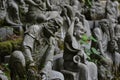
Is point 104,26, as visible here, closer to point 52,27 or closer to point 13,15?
point 13,15

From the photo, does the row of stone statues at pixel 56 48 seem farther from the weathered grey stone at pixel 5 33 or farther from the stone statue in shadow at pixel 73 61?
the weathered grey stone at pixel 5 33

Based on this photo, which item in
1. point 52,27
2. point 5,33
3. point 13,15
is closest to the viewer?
point 52,27

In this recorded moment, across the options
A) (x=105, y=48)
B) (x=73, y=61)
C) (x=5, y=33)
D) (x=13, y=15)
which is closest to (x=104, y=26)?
(x=105, y=48)

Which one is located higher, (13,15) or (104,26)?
(13,15)

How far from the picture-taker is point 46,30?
807 cm

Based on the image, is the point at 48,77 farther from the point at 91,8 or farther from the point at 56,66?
the point at 91,8

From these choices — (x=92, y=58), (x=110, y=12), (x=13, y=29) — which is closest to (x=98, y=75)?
(x=92, y=58)

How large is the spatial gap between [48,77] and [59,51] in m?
2.07

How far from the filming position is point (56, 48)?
978cm

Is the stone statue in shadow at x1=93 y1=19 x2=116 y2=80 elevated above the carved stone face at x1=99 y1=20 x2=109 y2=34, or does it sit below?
below

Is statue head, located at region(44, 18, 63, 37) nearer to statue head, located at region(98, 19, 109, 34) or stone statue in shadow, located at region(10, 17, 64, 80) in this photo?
stone statue in shadow, located at region(10, 17, 64, 80)

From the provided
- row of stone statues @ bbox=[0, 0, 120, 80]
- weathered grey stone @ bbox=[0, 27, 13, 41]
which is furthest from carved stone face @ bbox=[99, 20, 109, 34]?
weathered grey stone @ bbox=[0, 27, 13, 41]

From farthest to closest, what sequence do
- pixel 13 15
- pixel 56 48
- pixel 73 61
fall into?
pixel 13 15 → pixel 56 48 → pixel 73 61

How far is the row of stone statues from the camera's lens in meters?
7.64
